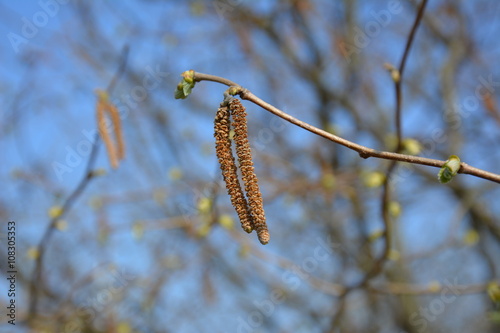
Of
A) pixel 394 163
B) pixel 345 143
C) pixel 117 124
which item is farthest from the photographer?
pixel 394 163

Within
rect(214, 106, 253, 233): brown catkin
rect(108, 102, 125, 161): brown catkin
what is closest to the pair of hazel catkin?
rect(214, 106, 253, 233): brown catkin

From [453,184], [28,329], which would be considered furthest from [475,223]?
[28,329]

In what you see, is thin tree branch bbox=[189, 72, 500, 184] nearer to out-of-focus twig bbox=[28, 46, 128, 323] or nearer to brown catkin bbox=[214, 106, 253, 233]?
brown catkin bbox=[214, 106, 253, 233]

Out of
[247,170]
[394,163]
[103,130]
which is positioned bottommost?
[247,170]

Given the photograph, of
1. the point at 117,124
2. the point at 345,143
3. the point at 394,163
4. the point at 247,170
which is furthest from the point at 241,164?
the point at 394,163

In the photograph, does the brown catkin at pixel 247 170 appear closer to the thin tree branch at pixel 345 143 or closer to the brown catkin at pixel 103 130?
the thin tree branch at pixel 345 143

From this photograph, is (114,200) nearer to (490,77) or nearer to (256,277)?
(256,277)

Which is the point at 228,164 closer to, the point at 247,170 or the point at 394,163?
the point at 247,170

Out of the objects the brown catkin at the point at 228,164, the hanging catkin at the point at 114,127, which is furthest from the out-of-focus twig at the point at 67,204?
the brown catkin at the point at 228,164
